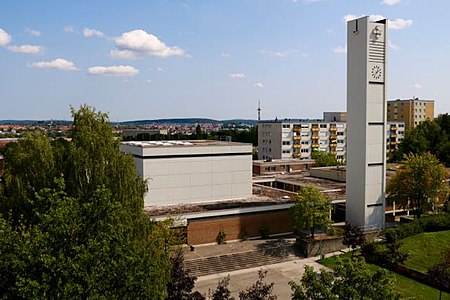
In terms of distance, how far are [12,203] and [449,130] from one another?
209 feet

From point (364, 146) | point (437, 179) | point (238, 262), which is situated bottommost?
point (238, 262)

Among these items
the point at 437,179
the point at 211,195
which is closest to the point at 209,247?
the point at 211,195


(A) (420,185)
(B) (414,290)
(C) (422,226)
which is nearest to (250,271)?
(B) (414,290)

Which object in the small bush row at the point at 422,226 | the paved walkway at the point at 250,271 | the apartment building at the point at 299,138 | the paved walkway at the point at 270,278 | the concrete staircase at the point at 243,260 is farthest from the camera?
the apartment building at the point at 299,138

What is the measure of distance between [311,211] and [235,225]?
19.5 feet

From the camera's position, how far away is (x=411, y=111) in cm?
10550

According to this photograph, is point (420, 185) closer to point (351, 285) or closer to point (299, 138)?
point (351, 285)

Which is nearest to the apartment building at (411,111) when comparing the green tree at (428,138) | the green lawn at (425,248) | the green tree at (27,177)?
the green tree at (428,138)

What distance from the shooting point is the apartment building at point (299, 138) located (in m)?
80.2

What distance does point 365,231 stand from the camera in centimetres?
3359

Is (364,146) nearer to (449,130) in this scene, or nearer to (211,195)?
(211,195)

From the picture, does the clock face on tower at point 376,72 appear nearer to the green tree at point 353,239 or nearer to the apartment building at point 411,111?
the green tree at point 353,239

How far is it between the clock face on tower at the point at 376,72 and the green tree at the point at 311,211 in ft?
32.4

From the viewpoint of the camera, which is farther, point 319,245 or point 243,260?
point 319,245
